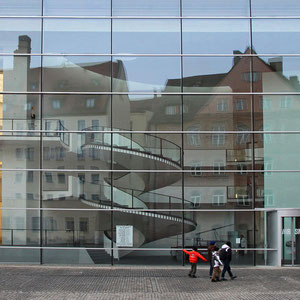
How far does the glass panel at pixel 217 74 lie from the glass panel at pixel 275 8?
7.10 feet

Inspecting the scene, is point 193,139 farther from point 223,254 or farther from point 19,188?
point 19,188

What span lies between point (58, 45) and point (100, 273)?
29.9 ft

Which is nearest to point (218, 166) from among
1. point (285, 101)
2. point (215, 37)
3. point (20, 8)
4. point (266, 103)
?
point (266, 103)

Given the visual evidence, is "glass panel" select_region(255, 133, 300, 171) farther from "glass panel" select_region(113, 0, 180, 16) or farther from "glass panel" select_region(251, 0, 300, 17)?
"glass panel" select_region(113, 0, 180, 16)

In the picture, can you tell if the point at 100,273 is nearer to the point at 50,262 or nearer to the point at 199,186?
the point at 50,262

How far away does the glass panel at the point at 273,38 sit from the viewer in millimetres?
18031

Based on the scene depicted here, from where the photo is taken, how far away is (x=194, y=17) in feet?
59.7

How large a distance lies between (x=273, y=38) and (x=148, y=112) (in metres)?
5.91

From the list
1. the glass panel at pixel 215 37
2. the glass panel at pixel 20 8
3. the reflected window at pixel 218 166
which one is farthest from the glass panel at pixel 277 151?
the glass panel at pixel 20 8

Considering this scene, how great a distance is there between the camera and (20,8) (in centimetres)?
1812

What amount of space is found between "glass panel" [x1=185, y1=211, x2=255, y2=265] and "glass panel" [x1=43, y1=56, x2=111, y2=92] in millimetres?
6567

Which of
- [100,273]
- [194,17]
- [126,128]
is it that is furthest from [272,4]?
[100,273]

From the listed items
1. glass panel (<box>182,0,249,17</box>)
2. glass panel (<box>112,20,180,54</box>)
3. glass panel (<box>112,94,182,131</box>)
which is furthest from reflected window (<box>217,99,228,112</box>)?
glass panel (<box>182,0,249,17</box>)

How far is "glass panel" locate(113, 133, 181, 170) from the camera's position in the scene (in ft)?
57.9
